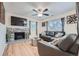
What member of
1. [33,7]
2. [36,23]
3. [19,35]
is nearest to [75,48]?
[36,23]

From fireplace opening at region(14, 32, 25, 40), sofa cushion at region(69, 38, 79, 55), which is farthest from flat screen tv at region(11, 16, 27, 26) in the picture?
sofa cushion at region(69, 38, 79, 55)

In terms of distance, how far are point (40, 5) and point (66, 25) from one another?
754mm

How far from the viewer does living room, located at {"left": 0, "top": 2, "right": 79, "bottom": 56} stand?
87.7 inches

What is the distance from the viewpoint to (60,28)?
7.74ft

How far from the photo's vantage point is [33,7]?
226cm

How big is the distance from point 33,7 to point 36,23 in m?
0.39

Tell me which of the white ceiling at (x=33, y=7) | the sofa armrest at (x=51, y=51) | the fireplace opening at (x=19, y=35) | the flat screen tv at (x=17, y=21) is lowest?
the sofa armrest at (x=51, y=51)

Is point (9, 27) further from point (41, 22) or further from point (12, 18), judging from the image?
point (41, 22)

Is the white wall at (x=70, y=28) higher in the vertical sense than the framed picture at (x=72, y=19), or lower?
lower

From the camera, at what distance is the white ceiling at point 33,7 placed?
7.30ft

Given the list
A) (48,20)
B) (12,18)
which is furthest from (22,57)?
(48,20)

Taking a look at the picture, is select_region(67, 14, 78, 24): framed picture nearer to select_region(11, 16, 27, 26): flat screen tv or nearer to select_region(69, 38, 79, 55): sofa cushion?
select_region(69, 38, 79, 55): sofa cushion

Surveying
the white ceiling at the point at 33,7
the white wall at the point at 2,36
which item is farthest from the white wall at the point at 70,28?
the white wall at the point at 2,36

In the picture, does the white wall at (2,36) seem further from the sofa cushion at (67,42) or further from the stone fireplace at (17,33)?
the sofa cushion at (67,42)
